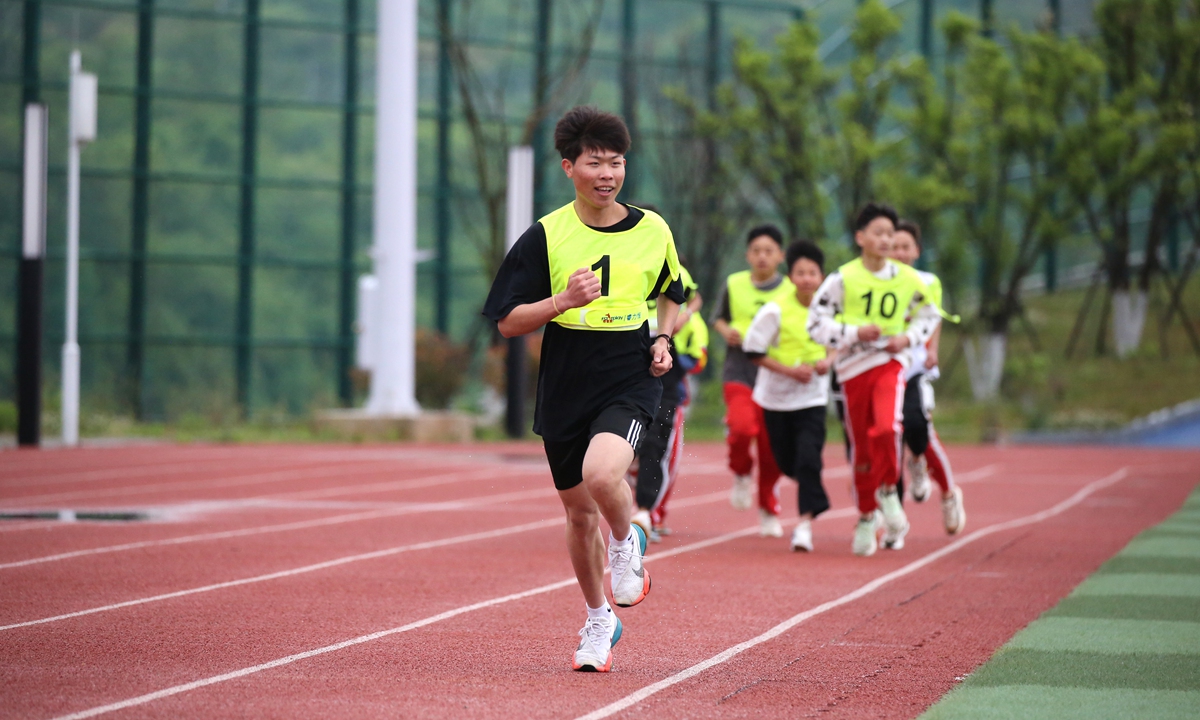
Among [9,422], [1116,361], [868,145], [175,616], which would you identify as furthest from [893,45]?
[175,616]

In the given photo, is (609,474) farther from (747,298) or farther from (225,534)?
(225,534)

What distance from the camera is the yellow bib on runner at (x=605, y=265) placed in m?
6.12

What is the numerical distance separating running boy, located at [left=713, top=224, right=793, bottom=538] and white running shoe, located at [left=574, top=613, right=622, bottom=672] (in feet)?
17.2

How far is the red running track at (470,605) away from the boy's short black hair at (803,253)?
2.04 metres

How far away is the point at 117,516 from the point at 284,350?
70.5 ft

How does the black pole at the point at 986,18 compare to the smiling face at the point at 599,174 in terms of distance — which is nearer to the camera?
the smiling face at the point at 599,174

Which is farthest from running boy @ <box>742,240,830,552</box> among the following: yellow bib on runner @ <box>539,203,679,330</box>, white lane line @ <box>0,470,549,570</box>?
yellow bib on runner @ <box>539,203,679,330</box>

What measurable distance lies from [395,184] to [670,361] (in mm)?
20632

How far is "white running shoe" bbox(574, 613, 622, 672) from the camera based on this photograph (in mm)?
6137

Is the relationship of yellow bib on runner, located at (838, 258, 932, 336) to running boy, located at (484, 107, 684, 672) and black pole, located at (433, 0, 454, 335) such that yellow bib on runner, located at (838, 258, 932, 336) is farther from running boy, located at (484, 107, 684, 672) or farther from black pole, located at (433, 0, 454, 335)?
black pole, located at (433, 0, 454, 335)

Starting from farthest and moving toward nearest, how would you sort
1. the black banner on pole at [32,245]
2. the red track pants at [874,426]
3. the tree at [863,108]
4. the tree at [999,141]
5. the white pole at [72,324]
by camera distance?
1. the tree at [999,141]
2. the tree at [863,108]
3. the white pole at [72,324]
4. the black banner on pole at [32,245]
5. the red track pants at [874,426]

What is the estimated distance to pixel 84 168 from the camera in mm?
33031

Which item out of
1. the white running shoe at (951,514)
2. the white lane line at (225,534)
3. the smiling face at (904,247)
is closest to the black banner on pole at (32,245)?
the white lane line at (225,534)

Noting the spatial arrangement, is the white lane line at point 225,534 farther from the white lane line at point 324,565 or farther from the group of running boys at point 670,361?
the group of running boys at point 670,361
